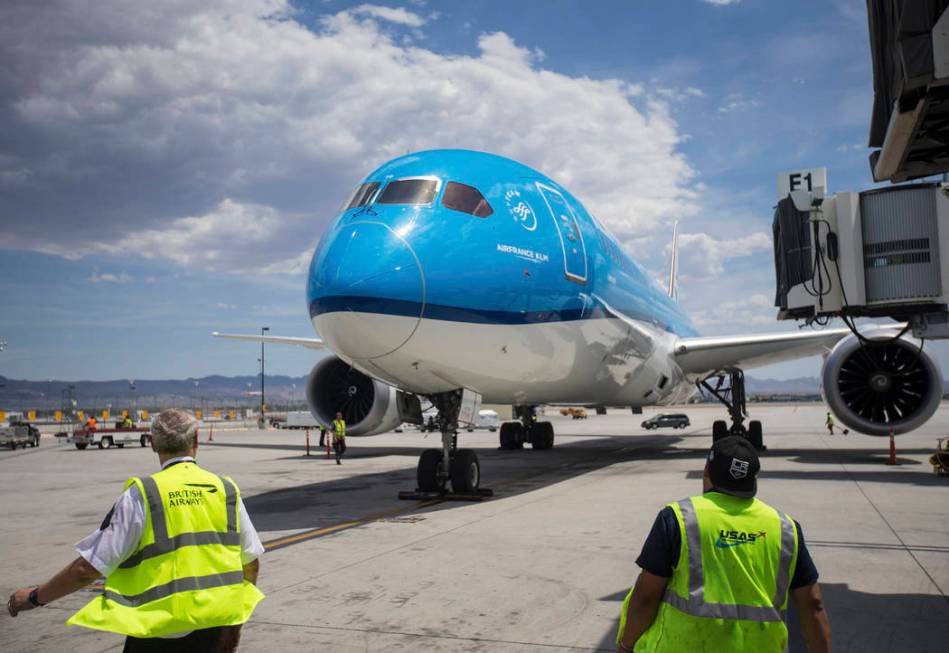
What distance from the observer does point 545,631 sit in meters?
4.25

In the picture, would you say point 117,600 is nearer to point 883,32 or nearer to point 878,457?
point 883,32

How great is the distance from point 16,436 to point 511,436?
21381mm

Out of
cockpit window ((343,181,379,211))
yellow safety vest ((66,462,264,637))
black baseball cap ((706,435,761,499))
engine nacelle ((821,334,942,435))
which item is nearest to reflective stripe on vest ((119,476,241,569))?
yellow safety vest ((66,462,264,637))

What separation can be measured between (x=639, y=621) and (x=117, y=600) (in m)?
1.72

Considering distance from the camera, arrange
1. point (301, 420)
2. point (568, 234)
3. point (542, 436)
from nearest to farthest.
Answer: point (568, 234) → point (542, 436) → point (301, 420)

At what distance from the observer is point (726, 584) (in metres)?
2.29

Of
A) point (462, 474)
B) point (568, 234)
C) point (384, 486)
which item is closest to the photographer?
point (462, 474)

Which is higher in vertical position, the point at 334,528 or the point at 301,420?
the point at 334,528

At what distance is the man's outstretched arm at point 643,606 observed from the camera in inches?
91.0

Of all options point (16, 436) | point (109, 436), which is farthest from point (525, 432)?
point (16, 436)

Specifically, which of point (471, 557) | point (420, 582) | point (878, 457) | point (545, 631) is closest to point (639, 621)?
point (545, 631)

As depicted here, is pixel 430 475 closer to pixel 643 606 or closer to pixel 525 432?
pixel 643 606

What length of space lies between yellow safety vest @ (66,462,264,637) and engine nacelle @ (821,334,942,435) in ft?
41.1

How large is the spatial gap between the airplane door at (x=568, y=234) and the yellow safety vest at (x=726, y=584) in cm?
772
